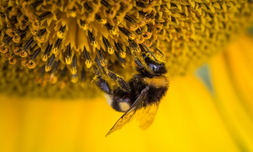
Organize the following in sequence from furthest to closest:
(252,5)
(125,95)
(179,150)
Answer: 1. (179,150)
2. (252,5)
3. (125,95)

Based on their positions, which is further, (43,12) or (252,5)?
(252,5)

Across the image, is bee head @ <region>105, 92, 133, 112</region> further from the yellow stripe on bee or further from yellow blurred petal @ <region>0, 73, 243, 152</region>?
yellow blurred petal @ <region>0, 73, 243, 152</region>

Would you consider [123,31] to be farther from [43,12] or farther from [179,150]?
[179,150]

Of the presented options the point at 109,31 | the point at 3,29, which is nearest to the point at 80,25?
the point at 109,31

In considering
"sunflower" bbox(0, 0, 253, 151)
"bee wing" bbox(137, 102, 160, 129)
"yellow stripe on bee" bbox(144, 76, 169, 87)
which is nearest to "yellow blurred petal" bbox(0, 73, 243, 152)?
"sunflower" bbox(0, 0, 253, 151)

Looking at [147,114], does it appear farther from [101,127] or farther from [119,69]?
[101,127]

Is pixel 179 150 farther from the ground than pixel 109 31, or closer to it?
closer to it

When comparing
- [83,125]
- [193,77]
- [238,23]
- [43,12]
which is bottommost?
[83,125]
